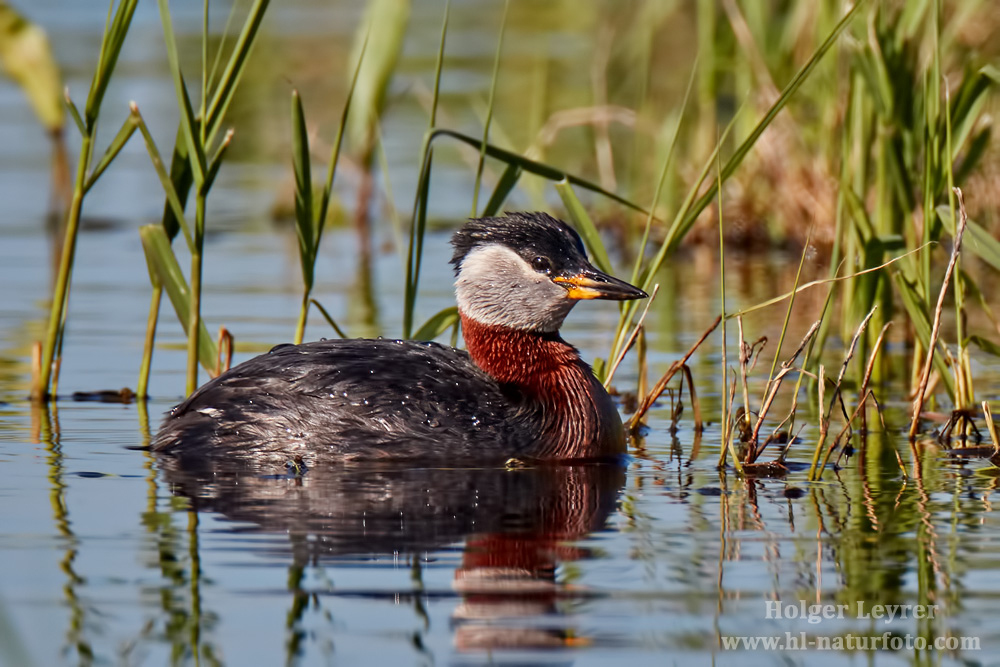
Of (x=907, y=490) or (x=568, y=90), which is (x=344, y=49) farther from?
(x=907, y=490)

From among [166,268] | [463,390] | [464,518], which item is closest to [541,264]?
[463,390]

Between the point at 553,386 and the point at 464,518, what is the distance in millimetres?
1445

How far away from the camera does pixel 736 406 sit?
25.3 feet

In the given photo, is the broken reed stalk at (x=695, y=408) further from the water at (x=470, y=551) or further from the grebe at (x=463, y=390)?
the grebe at (x=463, y=390)

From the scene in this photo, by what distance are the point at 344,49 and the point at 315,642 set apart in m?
20.7

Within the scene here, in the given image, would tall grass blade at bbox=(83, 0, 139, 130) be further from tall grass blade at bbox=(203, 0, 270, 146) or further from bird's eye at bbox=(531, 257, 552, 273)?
bird's eye at bbox=(531, 257, 552, 273)

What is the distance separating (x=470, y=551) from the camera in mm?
5004

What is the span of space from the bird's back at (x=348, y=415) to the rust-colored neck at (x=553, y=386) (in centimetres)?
12

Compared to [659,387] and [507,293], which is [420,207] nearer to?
[507,293]

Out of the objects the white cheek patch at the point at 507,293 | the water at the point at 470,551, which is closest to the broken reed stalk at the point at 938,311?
the water at the point at 470,551

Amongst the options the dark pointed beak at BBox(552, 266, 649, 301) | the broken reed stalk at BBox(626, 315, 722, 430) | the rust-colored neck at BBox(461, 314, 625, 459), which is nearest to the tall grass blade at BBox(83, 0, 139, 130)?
the rust-colored neck at BBox(461, 314, 625, 459)

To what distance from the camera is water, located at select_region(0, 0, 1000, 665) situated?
4.17 m

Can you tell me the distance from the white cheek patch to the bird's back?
447 millimetres

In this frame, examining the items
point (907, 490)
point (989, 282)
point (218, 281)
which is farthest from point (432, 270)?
point (907, 490)
